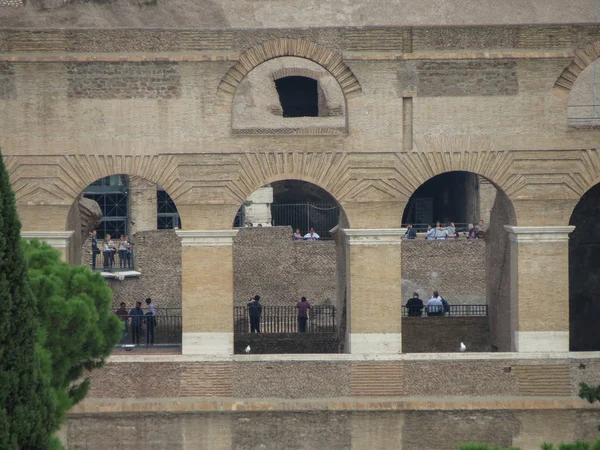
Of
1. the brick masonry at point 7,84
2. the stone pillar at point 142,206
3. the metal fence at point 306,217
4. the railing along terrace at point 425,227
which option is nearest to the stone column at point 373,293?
the brick masonry at point 7,84

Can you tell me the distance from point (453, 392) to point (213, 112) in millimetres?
5203

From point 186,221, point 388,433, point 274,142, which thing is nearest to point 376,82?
point 274,142

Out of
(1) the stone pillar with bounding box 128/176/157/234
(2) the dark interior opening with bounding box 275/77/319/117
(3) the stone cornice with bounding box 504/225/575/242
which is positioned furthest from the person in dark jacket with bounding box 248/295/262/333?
(2) the dark interior opening with bounding box 275/77/319/117

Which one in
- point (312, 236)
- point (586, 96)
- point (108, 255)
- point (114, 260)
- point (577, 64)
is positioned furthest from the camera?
point (586, 96)

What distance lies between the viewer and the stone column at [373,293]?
22688mm

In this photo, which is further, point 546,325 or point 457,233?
point 457,233

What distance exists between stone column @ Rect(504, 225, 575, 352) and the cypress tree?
9.50m

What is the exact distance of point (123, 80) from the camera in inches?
885

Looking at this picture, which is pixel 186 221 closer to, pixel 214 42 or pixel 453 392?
pixel 214 42

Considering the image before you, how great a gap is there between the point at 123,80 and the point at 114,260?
11.5m

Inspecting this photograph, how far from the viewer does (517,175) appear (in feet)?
75.0

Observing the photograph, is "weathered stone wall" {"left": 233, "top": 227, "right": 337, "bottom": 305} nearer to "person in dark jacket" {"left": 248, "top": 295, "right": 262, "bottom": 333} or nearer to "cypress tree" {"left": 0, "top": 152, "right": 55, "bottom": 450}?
"person in dark jacket" {"left": 248, "top": 295, "right": 262, "bottom": 333}

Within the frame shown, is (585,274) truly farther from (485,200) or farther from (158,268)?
(485,200)

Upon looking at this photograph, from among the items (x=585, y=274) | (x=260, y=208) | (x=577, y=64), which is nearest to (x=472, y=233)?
(x=260, y=208)
